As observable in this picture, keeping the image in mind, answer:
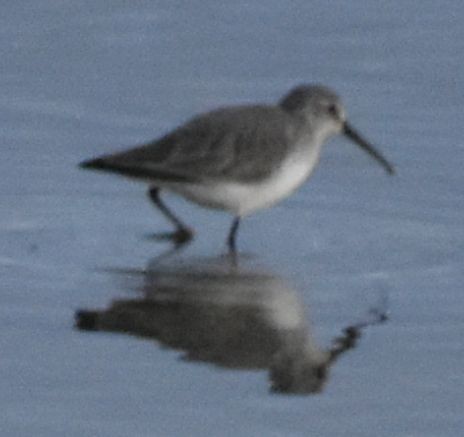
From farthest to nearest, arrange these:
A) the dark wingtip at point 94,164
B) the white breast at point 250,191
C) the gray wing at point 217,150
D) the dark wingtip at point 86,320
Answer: the white breast at point 250,191 < the gray wing at point 217,150 < the dark wingtip at point 94,164 < the dark wingtip at point 86,320

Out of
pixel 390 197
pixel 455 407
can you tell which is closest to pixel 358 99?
pixel 390 197

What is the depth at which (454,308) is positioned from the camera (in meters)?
9.34

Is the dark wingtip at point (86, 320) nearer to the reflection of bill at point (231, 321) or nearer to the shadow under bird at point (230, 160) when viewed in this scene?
the reflection of bill at point (231, 321)

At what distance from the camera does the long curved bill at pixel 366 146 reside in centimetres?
1120

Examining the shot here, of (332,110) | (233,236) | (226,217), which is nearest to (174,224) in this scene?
(233,236)

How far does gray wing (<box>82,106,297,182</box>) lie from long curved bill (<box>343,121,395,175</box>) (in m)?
0.45

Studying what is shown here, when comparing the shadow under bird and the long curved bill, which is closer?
the shadow under bird

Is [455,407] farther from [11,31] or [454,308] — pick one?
[11,31]

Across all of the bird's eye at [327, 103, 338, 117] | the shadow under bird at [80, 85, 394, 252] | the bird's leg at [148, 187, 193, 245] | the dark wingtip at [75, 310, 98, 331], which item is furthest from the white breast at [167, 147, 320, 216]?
the dark wingtip at [75, 310, 98, 331]

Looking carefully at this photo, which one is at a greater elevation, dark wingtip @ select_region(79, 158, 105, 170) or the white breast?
dark wingtip @ select_region(79, 158, 105, 170)

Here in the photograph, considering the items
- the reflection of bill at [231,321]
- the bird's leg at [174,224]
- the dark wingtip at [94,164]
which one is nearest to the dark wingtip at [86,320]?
the reflection of bill at [231,321]

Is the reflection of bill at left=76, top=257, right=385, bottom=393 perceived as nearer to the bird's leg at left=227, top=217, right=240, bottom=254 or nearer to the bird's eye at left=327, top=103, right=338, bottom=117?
the bird's leg at left=227, top=217, right=240, bottom=254

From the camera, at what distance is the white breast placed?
10.4 m

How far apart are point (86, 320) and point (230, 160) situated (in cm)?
168
